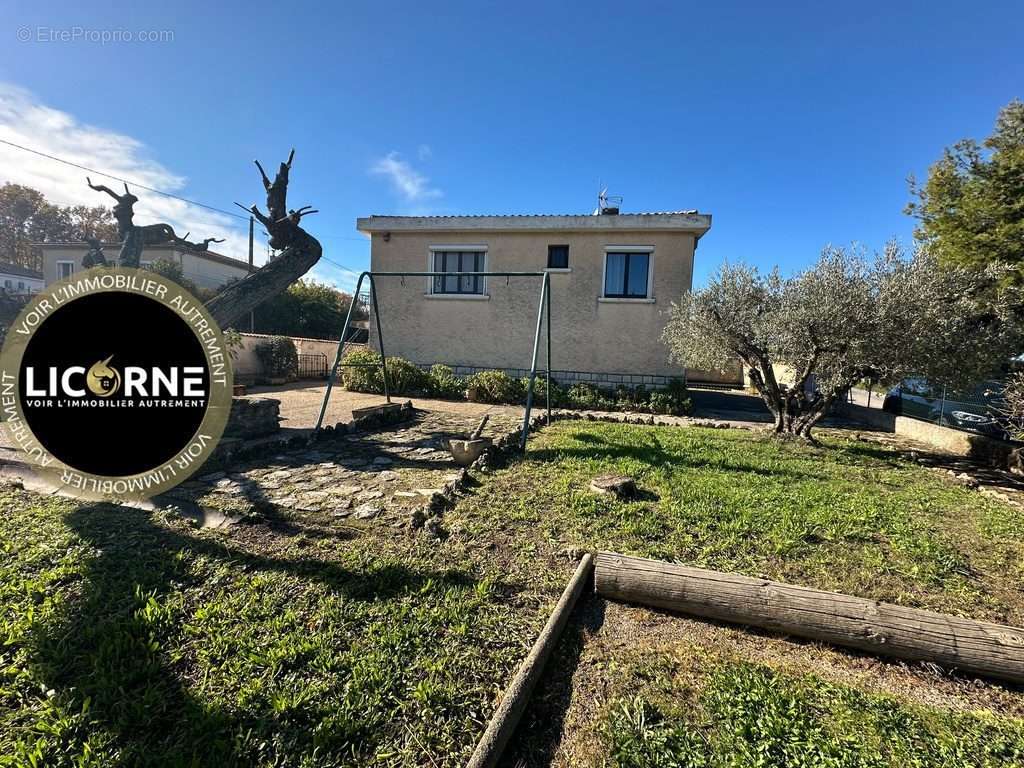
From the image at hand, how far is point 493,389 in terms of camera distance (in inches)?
441

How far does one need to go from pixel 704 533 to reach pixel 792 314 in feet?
14.3

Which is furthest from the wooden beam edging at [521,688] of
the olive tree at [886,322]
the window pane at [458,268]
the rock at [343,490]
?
the window pane at [458,268]

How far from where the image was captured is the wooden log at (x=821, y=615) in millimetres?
2201

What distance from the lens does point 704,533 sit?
3557 millimetres

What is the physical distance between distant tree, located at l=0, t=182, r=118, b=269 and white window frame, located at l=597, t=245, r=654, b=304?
3971 centimetres

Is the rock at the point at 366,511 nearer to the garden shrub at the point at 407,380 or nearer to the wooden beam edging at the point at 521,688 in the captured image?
the wooden beam edging at the point at 521,688

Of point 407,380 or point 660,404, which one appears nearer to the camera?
point 660,404

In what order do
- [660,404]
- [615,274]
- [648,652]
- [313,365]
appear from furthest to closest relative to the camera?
[313,365], [615,274], [660,404], [648,652]

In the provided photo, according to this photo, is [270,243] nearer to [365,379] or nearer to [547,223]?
[365,379]

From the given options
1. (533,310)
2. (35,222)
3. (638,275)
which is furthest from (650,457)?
(35,222)

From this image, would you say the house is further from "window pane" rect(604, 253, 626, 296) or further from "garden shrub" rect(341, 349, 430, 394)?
"garden shrub" rect(341, 349, 430, 394)

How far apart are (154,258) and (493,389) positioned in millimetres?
20189

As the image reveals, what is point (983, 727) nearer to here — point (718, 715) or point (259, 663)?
point (718, 715)

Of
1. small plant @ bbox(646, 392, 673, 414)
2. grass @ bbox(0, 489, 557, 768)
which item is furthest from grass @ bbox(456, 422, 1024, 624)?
small plant @ bbox(646, 392, 673, 414)
